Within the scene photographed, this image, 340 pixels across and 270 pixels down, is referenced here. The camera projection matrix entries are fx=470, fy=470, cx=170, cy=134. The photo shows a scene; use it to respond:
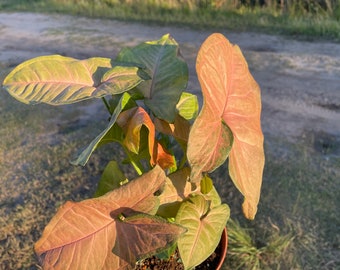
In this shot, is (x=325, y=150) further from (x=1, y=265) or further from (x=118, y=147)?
(x=1, y=265)

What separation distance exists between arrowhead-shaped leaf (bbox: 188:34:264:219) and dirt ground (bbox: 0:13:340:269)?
134 cm

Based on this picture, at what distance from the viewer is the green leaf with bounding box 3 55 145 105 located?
922 millimetres

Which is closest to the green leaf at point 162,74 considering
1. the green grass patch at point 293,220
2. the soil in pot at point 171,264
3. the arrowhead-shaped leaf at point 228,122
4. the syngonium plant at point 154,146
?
the syngonium plant at point 154,146

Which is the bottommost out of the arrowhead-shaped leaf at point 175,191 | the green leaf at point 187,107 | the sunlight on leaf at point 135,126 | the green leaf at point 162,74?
the arrowhead-shaped leaf at point 175,191

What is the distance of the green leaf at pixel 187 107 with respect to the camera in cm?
115

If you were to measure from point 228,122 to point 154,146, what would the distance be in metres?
0.18

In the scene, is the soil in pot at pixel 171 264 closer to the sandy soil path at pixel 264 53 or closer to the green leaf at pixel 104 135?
the green leaf at pixel 104 135

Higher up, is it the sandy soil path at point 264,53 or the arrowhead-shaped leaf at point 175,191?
the arrowhead-shaped leaf at point 175,191

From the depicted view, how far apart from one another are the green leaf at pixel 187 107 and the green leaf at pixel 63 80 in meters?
0.21

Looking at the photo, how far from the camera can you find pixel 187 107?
117cm

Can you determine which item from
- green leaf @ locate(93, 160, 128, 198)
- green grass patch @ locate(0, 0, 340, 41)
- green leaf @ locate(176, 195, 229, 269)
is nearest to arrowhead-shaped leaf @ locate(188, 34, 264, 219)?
green leaf @ locate(176, 195, 229, 269)

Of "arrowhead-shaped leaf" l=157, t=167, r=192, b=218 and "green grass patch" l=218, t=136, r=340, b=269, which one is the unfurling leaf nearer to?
"arrowhead-shaped leaf" l=157, t=167, r=192, b=218

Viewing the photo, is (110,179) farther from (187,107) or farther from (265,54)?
(265,54)

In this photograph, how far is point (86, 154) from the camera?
2.95 ft
